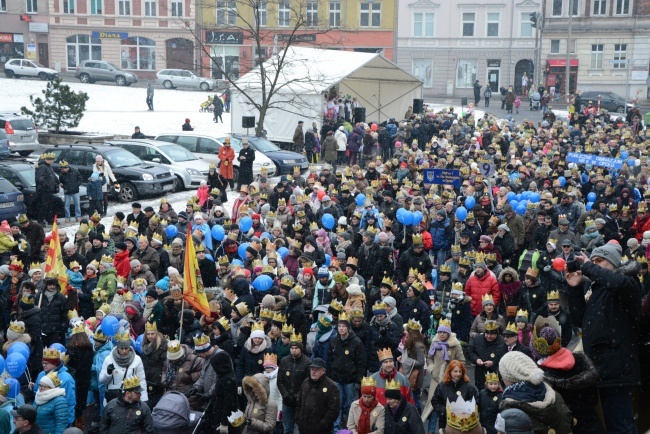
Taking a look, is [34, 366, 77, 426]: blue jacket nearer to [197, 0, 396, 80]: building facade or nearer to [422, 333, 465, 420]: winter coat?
[422, 333, 465, 420]: winter coat

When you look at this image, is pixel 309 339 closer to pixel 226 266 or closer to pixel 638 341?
pixel 226 266

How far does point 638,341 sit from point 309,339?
536 centimetres

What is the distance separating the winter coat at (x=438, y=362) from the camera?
9688mm

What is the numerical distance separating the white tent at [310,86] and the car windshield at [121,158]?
7597 mm

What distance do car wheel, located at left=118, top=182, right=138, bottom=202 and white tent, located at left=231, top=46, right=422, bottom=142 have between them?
8.59m

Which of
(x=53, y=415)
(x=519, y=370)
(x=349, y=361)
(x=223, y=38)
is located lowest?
(x=53, y=415)

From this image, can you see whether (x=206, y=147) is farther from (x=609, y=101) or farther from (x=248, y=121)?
(x=609, y=101)

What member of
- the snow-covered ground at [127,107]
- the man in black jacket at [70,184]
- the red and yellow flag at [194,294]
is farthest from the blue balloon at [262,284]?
the snow-covered ground at [127,107]

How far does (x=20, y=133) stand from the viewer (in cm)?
2950

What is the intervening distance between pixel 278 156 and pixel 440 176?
949 centimetres

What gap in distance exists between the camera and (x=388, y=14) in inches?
2486

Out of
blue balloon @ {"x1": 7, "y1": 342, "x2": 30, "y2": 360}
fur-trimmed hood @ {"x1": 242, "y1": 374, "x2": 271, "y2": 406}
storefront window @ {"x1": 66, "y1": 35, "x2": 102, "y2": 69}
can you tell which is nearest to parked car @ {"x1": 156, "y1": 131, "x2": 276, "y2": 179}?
blue balloon @ {"x1": 7, "y1": 342, "x2": 30, "y2": 360}

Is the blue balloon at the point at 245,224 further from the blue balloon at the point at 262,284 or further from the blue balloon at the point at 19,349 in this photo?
the blue balloon at the point at 19,349

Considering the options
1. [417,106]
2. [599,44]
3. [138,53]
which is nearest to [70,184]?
[417,106]
